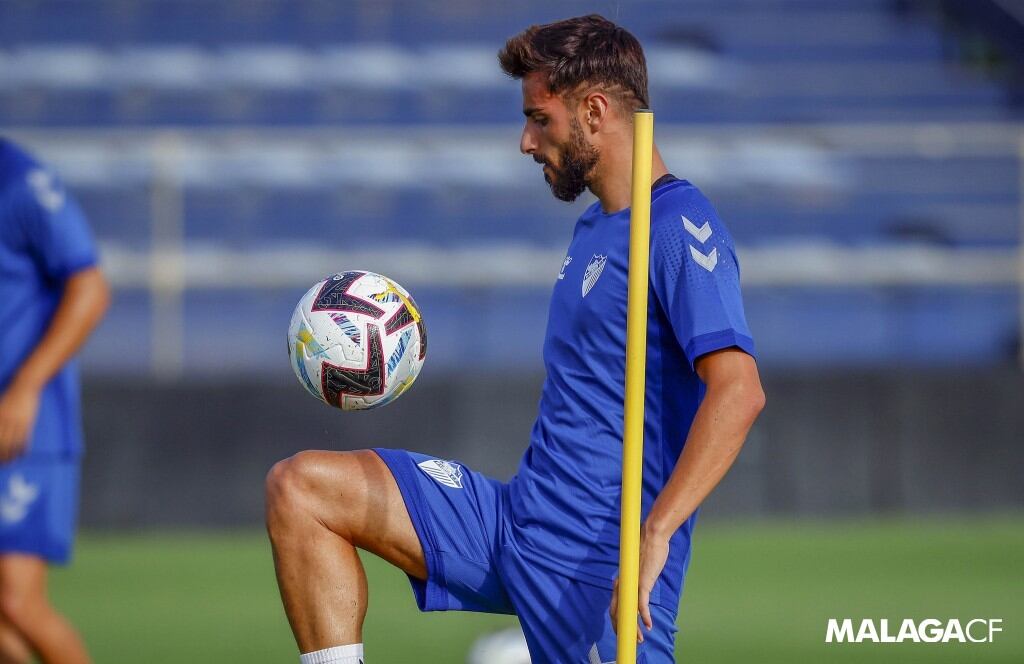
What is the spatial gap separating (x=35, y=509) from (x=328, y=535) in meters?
0.90

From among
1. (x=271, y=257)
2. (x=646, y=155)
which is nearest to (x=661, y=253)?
(x=646, y=155)

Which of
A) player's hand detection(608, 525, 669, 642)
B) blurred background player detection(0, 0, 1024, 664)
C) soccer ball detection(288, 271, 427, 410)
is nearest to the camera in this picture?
player's hand detection(608, 525, 669, 642)

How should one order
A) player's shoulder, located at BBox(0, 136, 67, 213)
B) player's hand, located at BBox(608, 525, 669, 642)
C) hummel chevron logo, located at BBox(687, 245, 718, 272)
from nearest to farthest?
player's hand, located at BBox(608, 525, 669, 642) → hummel chevron logo, located at BBox(687, 245, 718, 272) → player's shoulder, located at BBox(0, 136, 67, 213)

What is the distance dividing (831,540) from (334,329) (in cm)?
583

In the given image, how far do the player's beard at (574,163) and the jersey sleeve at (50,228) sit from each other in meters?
1.33

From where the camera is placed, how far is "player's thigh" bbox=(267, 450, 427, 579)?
3.75m

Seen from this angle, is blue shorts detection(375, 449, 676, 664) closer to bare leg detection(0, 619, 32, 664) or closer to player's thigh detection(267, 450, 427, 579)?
player's thigh detection(267, 450, 427, 579)

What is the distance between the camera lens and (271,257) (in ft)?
40.1

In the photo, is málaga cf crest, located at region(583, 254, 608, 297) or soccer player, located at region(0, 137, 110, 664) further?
soccer player, located at region(0, 137, 110, 664)

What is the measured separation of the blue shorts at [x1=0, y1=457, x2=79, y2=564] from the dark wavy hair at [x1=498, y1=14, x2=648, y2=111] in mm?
1683

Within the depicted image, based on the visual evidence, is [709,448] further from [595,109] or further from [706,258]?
[595,109]

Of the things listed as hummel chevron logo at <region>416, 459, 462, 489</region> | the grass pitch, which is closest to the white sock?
hummel chevron logo at <region>416, 459, 462, 489</region>

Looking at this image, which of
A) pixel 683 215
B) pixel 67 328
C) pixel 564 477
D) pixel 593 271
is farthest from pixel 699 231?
pixel 67 328

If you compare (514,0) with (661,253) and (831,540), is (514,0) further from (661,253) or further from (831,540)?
(661,253)
